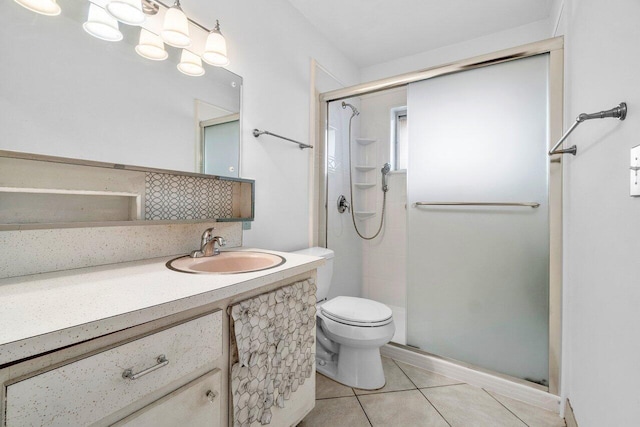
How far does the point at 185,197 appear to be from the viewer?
51.9 inches

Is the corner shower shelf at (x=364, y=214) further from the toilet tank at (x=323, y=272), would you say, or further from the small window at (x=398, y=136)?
the toilet tank at (x=323, y=272)

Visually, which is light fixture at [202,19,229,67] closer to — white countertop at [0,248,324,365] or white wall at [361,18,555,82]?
white countertop at [0,248,324,365]

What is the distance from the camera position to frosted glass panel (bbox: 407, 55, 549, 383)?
151 cm

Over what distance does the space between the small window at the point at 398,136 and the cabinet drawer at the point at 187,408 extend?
2.28 metres

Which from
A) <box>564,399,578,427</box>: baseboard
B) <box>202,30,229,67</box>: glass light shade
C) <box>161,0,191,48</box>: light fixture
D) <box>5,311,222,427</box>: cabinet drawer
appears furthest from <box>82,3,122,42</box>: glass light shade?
<box>564,399,578,427</box>: baseboard

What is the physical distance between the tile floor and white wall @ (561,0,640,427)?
0.28 m

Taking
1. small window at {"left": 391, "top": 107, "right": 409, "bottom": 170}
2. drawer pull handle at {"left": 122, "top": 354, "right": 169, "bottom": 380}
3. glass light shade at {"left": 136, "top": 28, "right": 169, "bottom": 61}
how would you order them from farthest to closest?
small window at {"left": 391, "top": 107, "right": 409, "bottom": 170}, glass light shade at {"left": 136, "top": 28, "right": 169, "bottom": 61}, drawer pull handle at {"left": 122, "top": 354, "right": 169, "bottom": 380}

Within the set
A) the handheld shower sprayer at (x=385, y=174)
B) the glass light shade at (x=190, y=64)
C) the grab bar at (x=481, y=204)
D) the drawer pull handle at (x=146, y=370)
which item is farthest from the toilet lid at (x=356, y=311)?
the glass light shade at (x=190, y=64)

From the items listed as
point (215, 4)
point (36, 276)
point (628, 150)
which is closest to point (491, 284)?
point (628, 150)

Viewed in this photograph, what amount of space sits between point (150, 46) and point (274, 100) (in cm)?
76

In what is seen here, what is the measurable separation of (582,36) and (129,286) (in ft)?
6.22

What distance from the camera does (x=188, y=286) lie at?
82 cm

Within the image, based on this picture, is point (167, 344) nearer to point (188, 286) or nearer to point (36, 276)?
point (188, 286)

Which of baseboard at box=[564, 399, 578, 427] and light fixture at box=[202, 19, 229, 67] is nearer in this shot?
baseboard at box=[564, 399, 578, 427]
